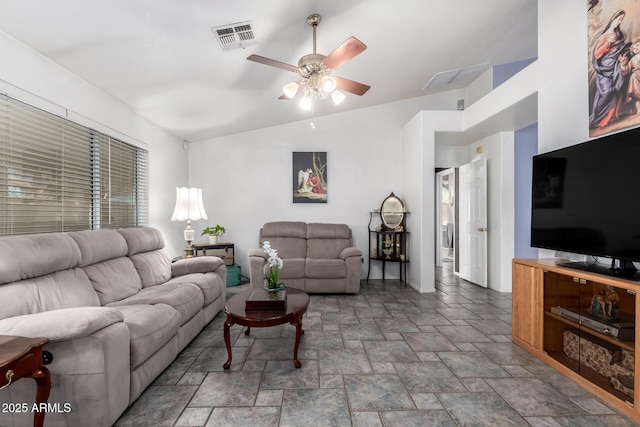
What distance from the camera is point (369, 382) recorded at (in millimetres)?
2004

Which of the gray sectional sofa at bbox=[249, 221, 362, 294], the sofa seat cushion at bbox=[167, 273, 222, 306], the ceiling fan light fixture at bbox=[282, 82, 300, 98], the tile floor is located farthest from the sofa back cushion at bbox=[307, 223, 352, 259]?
the ceiling fan light fixture at bbox=[282, 82, 300, 98]

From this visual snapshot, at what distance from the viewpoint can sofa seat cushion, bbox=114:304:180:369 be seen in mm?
1765

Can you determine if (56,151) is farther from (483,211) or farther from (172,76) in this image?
(483,211)

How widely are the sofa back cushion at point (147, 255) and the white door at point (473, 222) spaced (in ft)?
14.6

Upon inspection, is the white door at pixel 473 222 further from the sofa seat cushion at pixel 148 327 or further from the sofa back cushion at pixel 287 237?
the sofa seat cushion at pixel 148 327

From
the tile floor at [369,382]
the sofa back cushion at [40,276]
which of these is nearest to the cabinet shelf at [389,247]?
the tile floor at [369,382]

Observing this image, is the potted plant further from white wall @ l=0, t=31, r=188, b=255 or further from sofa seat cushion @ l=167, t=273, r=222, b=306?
sofa seat cushion @ l=167, t=273, r=222, b=306

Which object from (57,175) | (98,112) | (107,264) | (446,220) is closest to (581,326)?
(107,264)

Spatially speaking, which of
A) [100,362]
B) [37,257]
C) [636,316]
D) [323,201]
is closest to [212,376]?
[100,362]

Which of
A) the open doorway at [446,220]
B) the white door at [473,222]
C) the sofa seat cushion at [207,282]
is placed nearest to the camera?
the sofa seat cushion at [207,282]

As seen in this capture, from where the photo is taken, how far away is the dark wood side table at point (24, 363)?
111 cm

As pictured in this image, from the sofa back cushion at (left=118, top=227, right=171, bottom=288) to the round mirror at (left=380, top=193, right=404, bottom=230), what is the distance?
10.9 feet

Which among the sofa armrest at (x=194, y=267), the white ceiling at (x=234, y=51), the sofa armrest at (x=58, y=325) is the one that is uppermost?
the white ceiling at (x=234, y=51)

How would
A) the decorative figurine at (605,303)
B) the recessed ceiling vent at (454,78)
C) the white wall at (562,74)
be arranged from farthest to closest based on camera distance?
1. the recessed ceiling vent at (454,78)
2. the white wall at (562,74)
3. the decorative figurine at (605,303)
